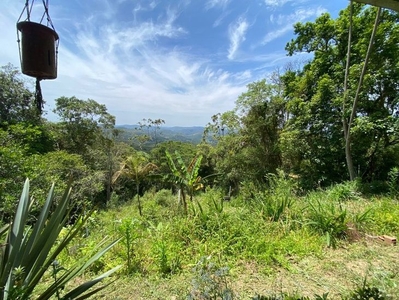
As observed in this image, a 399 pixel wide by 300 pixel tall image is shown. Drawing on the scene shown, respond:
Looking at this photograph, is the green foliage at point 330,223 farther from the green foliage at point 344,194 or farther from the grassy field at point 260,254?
the green foliage at point 344,194

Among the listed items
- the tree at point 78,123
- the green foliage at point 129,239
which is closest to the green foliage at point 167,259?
the green foliage at point 129,239

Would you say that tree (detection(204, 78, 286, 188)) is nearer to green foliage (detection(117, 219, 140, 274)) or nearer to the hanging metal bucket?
green foliage (detection(117, 219, 140, 274))

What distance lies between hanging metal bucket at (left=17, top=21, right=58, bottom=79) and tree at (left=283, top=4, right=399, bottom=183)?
26.8 ft

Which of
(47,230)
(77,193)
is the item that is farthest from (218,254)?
(77,193)

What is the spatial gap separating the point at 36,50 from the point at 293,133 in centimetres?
955

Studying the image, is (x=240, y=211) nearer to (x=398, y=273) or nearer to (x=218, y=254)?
(x=218, y=254)

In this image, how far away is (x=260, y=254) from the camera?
3008mm

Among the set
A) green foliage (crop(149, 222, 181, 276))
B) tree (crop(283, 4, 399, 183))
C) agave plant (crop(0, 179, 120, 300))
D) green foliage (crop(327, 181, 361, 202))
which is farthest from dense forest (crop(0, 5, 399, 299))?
agave plant (crop(0, 179, 120, 300))

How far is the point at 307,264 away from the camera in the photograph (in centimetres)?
278

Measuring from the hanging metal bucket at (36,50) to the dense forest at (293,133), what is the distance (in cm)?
274

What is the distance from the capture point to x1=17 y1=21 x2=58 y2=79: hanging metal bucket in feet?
5.36

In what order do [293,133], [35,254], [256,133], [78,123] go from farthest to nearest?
1. [78,123]
2. [256,133]
3. [293,133]
4. [35,254]

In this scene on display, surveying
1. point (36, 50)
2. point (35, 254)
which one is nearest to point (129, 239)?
point (35, 254)

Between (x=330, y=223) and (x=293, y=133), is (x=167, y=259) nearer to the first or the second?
(x=330, y=223)
